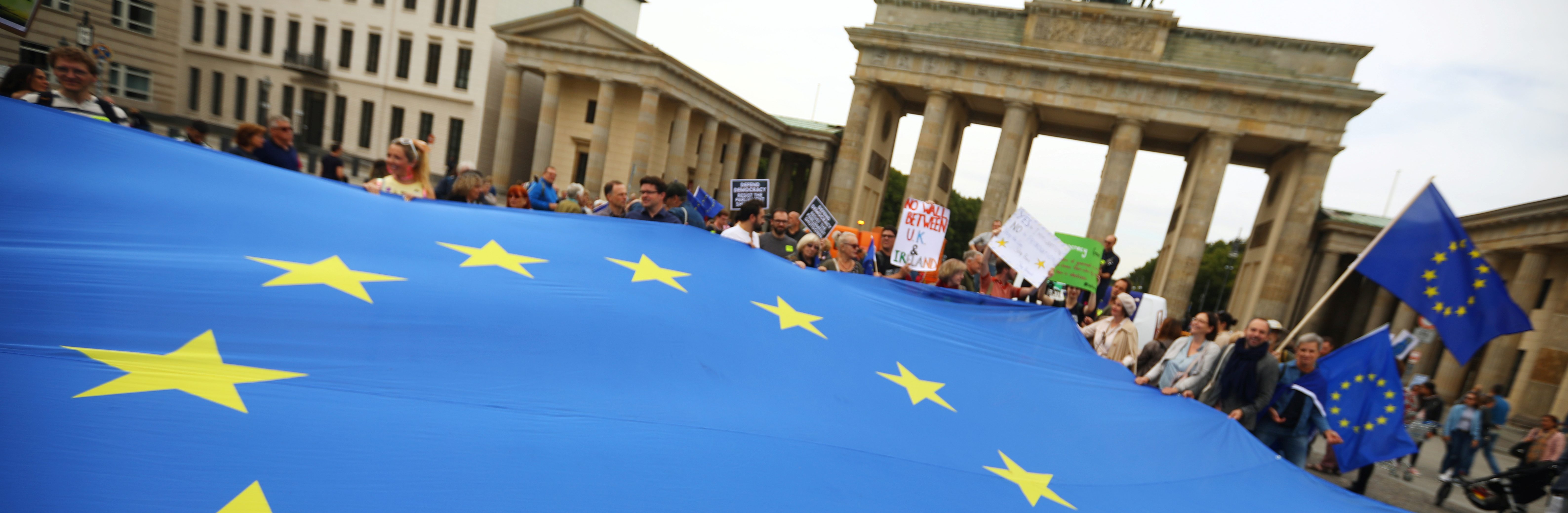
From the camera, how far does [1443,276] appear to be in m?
6.20

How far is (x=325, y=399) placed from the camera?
104 inches

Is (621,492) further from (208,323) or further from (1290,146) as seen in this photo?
(1290,146)

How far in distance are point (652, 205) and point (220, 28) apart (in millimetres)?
55173

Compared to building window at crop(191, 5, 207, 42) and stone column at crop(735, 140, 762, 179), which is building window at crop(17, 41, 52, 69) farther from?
stone column at crop(735, 140, 762, 179)

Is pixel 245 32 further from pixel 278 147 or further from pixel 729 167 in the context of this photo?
pixel 278 147

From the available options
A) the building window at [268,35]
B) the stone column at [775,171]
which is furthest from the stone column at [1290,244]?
the building window at [268,35]

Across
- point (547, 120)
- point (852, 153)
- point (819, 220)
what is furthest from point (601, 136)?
point (819, 220)

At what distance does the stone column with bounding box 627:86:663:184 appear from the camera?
3547cm

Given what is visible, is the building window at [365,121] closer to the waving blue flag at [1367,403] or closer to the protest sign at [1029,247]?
the protest sign at [1029,247]

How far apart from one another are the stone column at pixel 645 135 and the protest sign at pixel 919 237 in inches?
1040

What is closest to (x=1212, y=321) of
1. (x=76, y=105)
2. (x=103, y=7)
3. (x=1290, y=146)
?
(x=76, y=105)

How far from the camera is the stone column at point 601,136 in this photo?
3625cm

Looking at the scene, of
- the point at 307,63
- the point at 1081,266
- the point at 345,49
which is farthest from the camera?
the point at 345,49

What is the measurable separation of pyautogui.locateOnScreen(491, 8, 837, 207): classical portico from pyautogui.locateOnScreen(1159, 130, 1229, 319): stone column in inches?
885
